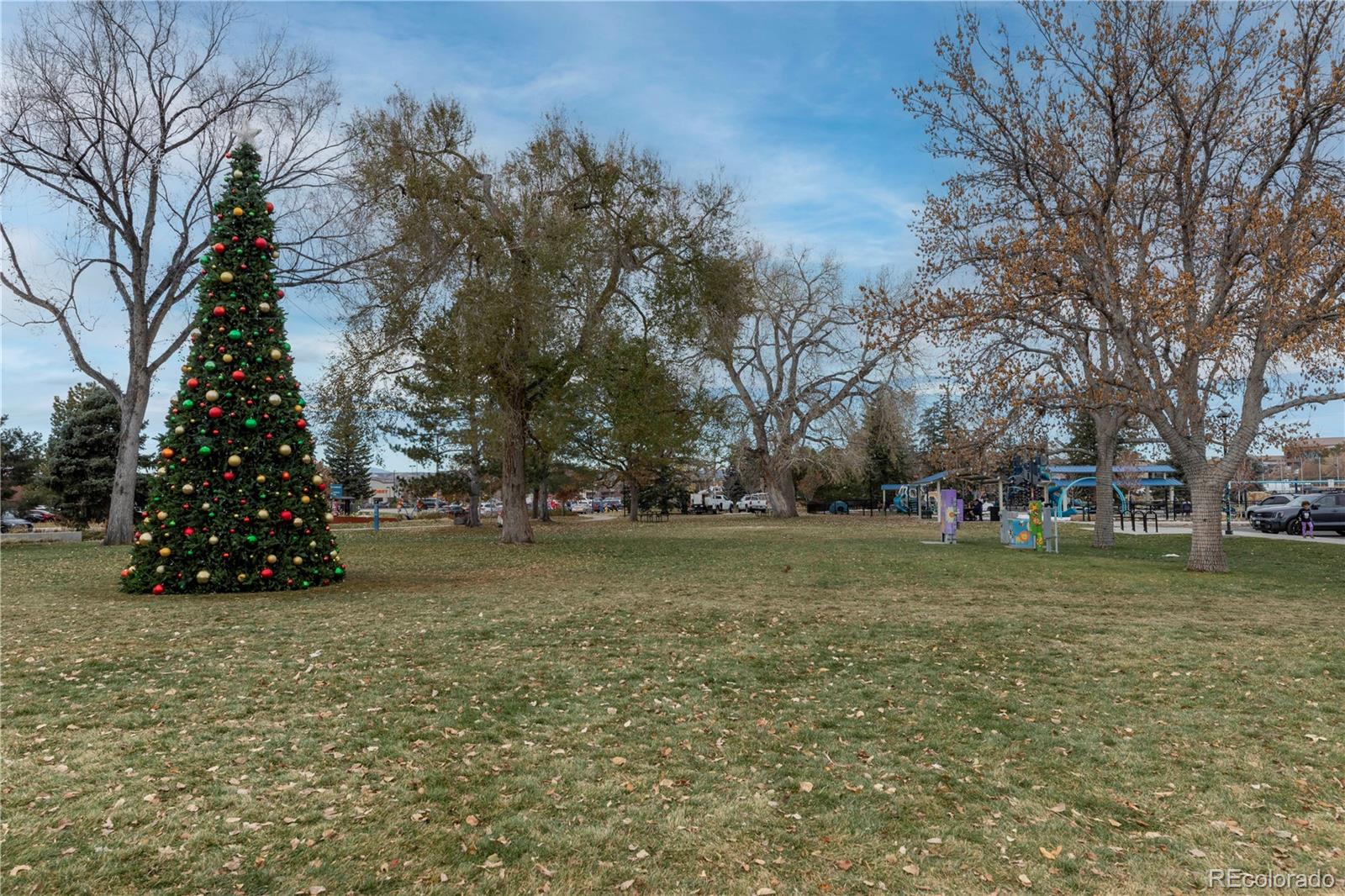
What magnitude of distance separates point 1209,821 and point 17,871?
5.35 meters

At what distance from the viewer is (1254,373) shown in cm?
1464

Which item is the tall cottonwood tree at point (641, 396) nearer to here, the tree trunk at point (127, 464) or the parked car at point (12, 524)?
the tree trunk at point (127, 464)

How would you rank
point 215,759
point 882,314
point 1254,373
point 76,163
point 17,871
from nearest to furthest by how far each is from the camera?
point 17,871 < point 215,759 < point 1254,373 < point 882,314 < point 76,163

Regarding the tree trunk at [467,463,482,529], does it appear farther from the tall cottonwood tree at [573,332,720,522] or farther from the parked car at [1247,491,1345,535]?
the parked car at [1247,491,1345,535]

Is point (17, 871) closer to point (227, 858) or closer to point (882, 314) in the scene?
point (227, 858)

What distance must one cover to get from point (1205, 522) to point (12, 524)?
184ft

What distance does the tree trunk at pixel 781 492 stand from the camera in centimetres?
4466

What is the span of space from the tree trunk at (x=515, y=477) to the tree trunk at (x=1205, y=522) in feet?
50.6

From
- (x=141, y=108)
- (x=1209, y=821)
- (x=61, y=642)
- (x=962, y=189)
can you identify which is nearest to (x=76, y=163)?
(x=141, y=108)

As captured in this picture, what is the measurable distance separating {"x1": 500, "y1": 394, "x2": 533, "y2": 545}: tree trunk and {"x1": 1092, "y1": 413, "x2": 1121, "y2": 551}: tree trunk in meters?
15.5

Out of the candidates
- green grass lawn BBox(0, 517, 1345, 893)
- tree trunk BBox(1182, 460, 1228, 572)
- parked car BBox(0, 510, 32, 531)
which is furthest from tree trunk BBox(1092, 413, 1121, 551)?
parked car BBox(0, 510, 32, 531)

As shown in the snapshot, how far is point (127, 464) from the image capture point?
21406mm

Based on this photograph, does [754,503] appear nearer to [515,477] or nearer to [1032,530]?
[1032,530]

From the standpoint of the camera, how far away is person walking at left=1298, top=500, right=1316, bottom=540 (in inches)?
1037
